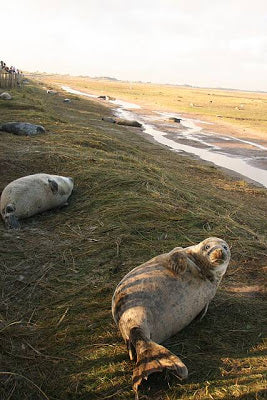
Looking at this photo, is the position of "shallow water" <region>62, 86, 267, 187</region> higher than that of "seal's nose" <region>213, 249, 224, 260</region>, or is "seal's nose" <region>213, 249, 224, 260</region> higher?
"seal's nose" <region>213, 249, 224, 260</region>

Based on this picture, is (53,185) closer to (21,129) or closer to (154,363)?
(154,363)

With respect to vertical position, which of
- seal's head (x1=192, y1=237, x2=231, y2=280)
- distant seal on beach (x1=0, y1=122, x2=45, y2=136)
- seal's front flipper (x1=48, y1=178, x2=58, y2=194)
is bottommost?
seal's front flipper (x1=48, y1=178, x2=58, y2=194)

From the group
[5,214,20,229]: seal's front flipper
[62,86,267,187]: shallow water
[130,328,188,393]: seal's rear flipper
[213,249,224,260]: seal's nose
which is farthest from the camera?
[62,86,267,187]: shallow water

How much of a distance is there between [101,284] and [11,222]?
1.88 metres

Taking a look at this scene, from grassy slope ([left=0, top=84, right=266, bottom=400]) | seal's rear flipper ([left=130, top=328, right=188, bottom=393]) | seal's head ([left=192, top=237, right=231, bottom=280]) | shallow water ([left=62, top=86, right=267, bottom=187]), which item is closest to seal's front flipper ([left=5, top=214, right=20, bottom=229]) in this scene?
grassy slope ([left=0, top=84, right=266, bottom=400])

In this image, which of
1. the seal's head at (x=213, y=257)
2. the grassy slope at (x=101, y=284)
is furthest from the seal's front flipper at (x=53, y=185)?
the seal's head at (x=213, y=257)

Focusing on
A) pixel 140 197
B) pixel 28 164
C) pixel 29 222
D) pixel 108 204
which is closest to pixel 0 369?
pixel 29 222

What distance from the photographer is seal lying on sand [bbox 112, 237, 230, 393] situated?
2.49 meters

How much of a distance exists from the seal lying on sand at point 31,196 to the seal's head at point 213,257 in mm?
2753

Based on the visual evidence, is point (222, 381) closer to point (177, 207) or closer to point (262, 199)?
point (177, 207)

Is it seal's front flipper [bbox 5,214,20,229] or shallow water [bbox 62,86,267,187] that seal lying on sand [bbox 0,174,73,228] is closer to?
seal's front flipper [bbox 5,214,20,229]

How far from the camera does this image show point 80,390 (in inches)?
102

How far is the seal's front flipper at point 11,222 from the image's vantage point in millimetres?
5031

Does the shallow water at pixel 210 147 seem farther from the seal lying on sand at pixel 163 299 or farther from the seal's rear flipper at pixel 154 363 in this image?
the seal's rear flipper at pixel 154 363
